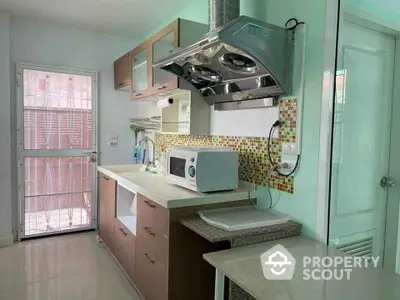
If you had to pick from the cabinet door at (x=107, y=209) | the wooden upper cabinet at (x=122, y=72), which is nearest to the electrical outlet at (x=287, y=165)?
the cabinet door at (x=107, y=209)

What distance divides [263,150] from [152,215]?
89 centimetres

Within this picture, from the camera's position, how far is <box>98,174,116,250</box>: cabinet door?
2896mm

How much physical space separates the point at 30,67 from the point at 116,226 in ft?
6.91

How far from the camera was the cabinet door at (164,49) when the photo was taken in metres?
2.37

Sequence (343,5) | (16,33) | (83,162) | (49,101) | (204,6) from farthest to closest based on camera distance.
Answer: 1. (83,162)
2. (49,101)
3. (16,33)
4. (204,6)
5. (343,5)

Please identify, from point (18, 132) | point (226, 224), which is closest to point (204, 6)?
point (226, 224)

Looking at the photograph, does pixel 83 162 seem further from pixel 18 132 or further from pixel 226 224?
pixel 226 224

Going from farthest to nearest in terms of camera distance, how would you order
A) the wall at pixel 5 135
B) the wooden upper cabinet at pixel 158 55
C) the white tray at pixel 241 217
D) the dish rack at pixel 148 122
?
1. the dish rack at pixel 148 122
2. the wall at pixel 5 135
3. the wooden upper cabinet at pixel 158 55
4. the white tray at pixel 241 217

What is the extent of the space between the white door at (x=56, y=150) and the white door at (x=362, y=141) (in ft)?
9.71

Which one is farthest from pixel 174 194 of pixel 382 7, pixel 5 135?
pixel 5 135

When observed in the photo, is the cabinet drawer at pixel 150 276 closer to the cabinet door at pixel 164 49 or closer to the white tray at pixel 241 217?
the white tray at pixel 241 217

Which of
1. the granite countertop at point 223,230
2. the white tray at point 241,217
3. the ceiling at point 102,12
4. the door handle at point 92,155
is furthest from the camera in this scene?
the door handle at point 92,155

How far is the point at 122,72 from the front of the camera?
3.51 metres

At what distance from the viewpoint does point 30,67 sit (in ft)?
11.1
